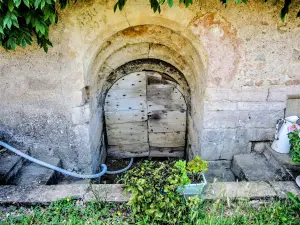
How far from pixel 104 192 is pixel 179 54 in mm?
2224

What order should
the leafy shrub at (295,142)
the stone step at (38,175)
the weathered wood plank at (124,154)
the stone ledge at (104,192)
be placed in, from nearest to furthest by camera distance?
the stone ledge at (104,192) < the leafy shrub at (295,142) < the stone step at (38,175) < the weathered wood plank at (124,154)

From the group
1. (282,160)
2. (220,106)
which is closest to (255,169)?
(282,160)

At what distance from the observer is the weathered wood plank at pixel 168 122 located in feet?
15.2

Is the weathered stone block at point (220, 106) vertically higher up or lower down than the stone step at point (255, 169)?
higher up

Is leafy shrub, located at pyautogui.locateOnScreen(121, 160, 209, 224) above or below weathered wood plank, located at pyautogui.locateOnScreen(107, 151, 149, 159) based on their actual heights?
above

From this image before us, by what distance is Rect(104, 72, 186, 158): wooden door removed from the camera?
4.44 metres

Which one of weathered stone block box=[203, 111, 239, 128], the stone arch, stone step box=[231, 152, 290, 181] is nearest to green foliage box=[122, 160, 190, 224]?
weathered stone block box=[203, 111, 239, 128]

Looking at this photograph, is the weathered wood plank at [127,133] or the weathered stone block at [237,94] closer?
the weathered stone block at [237,94]

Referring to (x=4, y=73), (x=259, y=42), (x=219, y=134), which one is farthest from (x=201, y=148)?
(x=4, y=73)

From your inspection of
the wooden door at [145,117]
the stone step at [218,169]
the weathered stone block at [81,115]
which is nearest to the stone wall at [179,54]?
the weathered stone block at [81,115]

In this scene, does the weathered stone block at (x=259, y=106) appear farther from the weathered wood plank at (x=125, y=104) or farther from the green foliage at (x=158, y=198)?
the weathered wood plank at (x=125, y=104)

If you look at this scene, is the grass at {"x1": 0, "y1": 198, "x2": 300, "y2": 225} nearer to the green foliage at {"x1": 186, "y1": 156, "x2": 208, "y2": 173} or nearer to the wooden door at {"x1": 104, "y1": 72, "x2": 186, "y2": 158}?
the green foliage at {"x1": 186, "y1": 156, "x2": 208, "y2": 173}

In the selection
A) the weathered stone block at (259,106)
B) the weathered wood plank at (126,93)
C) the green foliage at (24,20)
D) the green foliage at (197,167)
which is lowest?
the green foliage at (197,167)

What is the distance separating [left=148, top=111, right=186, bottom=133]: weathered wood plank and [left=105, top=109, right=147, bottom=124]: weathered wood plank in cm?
15
